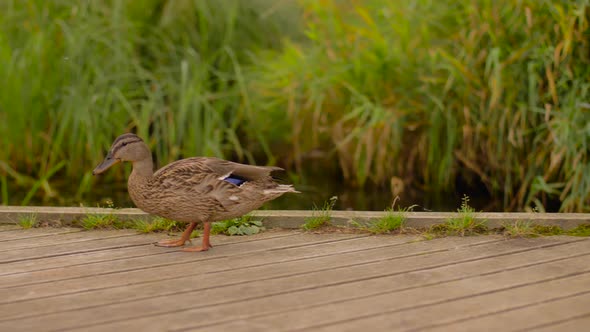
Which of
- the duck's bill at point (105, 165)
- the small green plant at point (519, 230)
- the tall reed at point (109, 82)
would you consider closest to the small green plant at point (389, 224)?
the small green plant at point (519, 230)

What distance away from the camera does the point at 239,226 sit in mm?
4617

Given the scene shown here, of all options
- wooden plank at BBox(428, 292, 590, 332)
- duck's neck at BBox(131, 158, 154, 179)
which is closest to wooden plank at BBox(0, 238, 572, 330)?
wooden plank at BBox(428, 292, 590, 332)

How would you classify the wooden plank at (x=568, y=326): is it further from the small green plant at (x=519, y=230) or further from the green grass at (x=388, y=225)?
the green grass at (x=388, y=225)

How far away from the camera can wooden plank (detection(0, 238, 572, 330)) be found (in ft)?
10.7

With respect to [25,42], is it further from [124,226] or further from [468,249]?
[468,249]

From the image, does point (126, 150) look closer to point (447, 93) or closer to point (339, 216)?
point (339, 216)

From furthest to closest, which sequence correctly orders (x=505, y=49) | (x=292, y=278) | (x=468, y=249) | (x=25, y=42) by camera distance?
(x=25, y=42) → (x=505, y=49) → (x=468, y=249) → (x=292, y=278)

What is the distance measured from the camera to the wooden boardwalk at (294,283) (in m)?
3.18

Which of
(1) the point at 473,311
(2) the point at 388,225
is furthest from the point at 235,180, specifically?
(1) the point at 473,311

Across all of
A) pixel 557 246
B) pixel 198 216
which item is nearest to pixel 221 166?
pixel 198 216

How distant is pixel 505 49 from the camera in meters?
6.93

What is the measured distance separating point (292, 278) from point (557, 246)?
1263 mm

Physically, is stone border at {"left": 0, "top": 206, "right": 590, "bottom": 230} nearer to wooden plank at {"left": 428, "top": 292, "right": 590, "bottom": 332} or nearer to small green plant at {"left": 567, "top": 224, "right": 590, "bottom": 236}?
small green plant at {"left": 567, "top": 224, "right": 590, "bottom": 236}

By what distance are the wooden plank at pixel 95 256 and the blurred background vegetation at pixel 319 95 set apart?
2.67 m
